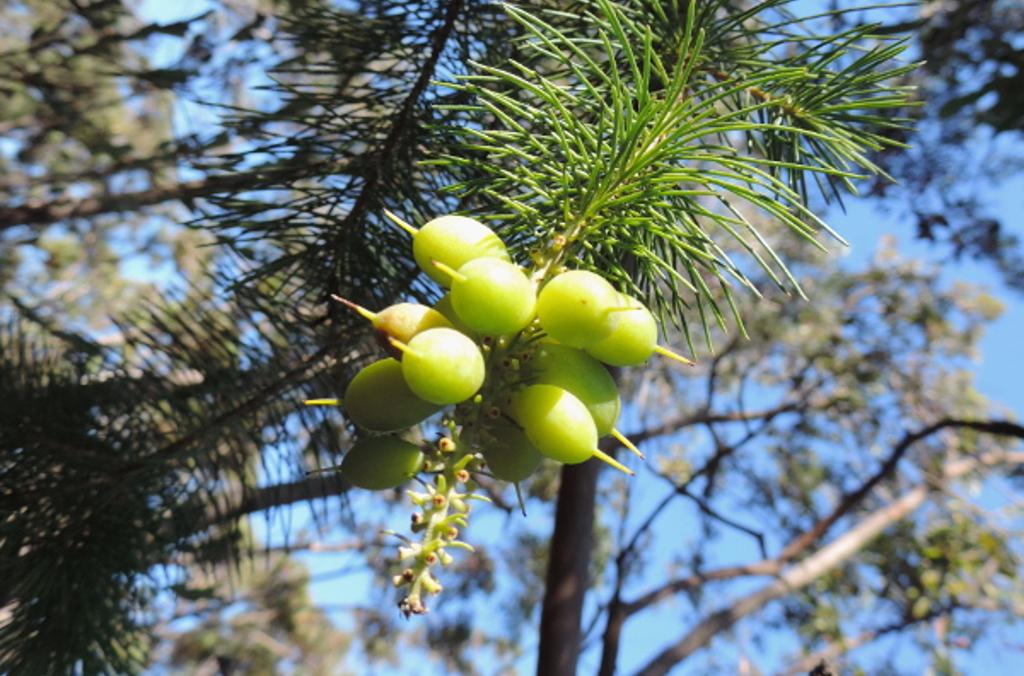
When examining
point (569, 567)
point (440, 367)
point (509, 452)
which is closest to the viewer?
point (440, 367)

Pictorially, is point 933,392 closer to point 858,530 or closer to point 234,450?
point 858,530

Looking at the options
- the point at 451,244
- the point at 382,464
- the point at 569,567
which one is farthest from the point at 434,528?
the point at 569,567

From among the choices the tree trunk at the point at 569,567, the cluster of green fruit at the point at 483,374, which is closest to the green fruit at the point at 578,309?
the cluster of green fruit at the point at 483,374

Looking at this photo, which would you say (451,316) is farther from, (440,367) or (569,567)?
(569,567)

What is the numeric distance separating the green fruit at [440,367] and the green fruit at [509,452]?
0.32ft

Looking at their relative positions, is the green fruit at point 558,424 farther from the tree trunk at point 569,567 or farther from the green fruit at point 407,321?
the tree trunk at point 569,567

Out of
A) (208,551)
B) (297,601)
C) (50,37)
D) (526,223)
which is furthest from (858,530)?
(297,601)

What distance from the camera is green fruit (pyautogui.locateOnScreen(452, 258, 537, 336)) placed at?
20.2 inches

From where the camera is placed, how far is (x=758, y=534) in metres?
2.10

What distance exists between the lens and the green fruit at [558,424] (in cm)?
52

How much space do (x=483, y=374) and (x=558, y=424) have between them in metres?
0.06

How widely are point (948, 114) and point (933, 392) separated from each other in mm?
4730

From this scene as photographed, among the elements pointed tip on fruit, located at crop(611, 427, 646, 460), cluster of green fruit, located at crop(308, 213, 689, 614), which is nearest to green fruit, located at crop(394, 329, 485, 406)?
cluster of green fruit, located at crop(308, 213, 689, 614)

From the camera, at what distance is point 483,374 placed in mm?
530
